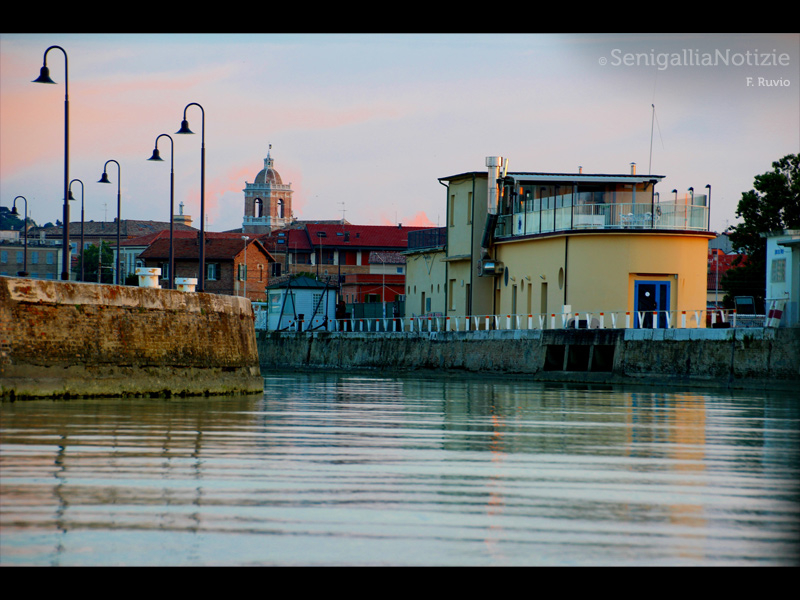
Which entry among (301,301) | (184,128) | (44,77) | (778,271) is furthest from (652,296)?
(301,301)

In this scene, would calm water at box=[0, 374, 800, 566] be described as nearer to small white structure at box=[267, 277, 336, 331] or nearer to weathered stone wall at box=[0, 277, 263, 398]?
weathered stone wall at box=[0, 277, 263, 398]

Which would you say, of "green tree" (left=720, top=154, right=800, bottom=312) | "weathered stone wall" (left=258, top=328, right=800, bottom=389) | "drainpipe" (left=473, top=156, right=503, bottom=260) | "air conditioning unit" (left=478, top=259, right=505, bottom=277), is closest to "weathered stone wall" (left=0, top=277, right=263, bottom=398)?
"weathered stone wall" (left=258, top=328, right=800, bottom=389)

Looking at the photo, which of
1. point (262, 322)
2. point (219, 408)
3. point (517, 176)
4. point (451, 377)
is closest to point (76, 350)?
point (219, 408)

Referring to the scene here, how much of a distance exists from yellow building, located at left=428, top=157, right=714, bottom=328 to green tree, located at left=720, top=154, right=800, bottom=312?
1500cm

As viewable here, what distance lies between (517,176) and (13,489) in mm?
37916

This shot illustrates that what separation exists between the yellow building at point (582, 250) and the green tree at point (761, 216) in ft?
49.2

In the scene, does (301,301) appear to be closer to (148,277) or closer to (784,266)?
(784,266)

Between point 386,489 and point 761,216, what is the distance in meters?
51.9

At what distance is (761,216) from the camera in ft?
191

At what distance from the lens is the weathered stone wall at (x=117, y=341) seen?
17625 millimetres

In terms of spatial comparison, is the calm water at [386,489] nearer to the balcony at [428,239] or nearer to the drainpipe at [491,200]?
the drainpipe at [491,200]

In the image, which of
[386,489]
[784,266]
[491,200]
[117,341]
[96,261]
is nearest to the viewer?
[386,489]

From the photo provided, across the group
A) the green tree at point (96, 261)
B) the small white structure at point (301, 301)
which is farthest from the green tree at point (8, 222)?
the small white structure at point (301, 301)
